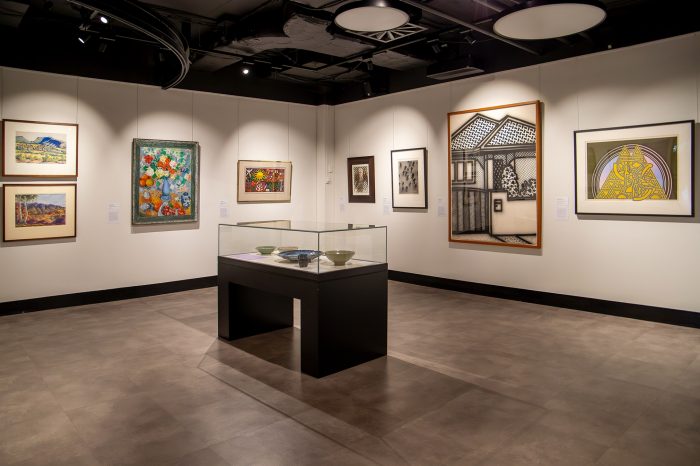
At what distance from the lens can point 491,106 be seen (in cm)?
718

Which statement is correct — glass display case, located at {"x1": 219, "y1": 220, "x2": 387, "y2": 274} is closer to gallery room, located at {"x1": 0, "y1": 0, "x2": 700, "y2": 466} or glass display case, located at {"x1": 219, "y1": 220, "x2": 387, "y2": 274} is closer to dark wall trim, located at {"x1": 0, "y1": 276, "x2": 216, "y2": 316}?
gallery room, located at {"x1": 0, "y1": 0, "x2": 700, "y2": 466}

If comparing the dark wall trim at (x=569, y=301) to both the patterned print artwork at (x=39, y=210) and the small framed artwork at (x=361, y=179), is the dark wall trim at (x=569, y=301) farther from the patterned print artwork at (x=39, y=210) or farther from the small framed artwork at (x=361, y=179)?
the patterned print artwork at (x=39, y=210)

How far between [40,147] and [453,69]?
5579mm

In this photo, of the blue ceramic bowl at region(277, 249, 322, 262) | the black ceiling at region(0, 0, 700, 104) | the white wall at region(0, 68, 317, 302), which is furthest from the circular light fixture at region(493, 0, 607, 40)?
the white wall at region(0, 68, 317, 302)

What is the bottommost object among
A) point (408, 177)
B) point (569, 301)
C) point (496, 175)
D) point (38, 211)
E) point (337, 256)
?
point (569, 301)

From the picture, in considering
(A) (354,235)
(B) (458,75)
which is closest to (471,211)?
(B) (458,75)

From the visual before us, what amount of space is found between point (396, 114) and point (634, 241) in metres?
4.26

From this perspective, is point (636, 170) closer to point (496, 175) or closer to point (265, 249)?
point (496, 175)

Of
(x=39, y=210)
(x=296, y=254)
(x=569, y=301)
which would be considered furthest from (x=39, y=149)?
(x=569, y=301)

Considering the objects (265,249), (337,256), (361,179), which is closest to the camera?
(337,256)

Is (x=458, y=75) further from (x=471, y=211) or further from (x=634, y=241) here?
(x=634, y=241)

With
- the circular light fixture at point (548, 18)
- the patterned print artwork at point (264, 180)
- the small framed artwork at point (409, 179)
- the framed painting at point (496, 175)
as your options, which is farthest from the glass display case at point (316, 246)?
the patterned print artwork at point (264, 180)

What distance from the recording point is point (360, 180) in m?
9.34

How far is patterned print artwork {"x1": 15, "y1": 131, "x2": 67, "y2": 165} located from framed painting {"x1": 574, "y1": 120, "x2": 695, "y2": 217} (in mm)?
6691
